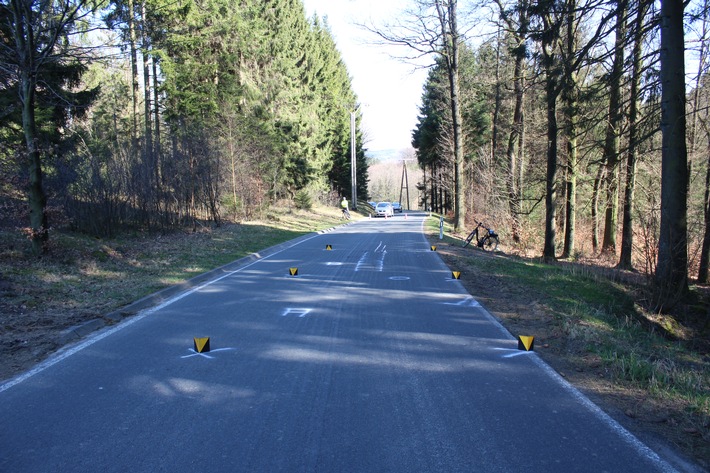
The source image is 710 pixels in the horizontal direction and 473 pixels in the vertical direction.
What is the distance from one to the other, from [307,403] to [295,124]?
34344 millimetres

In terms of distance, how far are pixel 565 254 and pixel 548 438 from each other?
1730 cm

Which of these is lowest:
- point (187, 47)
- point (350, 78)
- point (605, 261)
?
point (605, 261)

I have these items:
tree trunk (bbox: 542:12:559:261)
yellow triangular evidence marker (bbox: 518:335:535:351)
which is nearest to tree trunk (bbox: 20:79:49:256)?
yellow triangular evidence marker (bbox: 518:335:535:351)

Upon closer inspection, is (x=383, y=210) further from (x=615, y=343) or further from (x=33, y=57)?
(x=615, y=343)

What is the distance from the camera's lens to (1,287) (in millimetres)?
8461

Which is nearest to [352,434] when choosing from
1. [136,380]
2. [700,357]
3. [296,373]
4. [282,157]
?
[296,373]

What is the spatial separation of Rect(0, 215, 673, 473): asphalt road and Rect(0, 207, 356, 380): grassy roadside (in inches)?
30.0

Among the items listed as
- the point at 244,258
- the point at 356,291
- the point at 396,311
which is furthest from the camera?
the point at 244,258

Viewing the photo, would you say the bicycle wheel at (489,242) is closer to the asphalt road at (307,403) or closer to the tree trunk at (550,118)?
the tree trunk at (550,118)

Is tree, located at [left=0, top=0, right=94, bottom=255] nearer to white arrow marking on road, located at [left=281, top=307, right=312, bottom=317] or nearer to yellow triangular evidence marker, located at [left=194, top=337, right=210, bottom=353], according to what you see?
white arrow marking on road, located at [left=281, top=307, right=312, bottom=317]

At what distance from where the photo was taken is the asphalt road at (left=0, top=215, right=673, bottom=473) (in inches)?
136

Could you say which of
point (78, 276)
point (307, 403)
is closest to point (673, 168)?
point (307, 403)

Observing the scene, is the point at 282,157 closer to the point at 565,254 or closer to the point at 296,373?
the point at 565,254

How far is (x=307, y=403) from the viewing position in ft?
14.4
